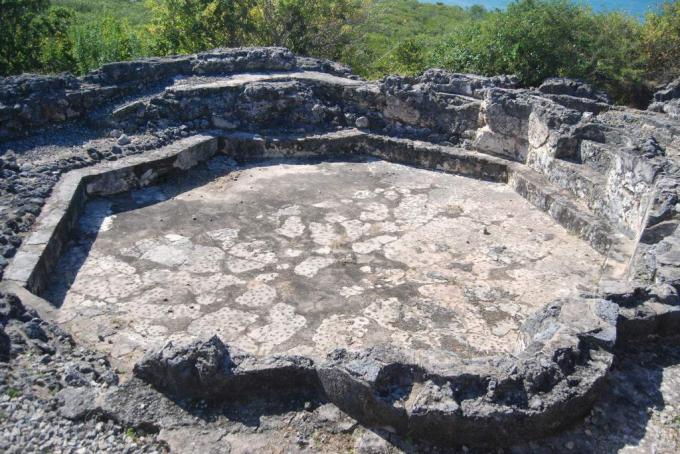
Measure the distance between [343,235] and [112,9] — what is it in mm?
22707

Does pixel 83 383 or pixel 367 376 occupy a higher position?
pixel 367 376

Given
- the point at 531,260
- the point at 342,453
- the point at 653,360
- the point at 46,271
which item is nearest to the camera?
the point at 342,453

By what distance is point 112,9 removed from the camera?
24.2 m

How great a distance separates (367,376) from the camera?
3.16 meters

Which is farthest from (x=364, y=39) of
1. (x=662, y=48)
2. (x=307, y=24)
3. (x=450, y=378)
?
(x=450, y=378)

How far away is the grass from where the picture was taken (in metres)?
21.8

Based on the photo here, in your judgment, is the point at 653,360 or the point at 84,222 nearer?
the point at 653,360

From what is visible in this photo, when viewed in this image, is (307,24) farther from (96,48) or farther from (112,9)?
(112,9)

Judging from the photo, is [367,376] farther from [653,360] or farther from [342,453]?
[653,360]

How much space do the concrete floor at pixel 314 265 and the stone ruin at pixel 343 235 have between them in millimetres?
25

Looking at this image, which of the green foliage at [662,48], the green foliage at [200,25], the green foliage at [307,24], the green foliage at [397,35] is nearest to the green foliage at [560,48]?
the green foliage at [662,48]

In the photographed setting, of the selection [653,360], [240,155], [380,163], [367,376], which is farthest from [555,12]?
[367,376]

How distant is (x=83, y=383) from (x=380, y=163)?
5.44m

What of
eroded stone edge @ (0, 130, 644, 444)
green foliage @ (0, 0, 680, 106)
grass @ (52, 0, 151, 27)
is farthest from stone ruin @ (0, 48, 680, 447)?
grass @ (52, 0, 151, 27)
